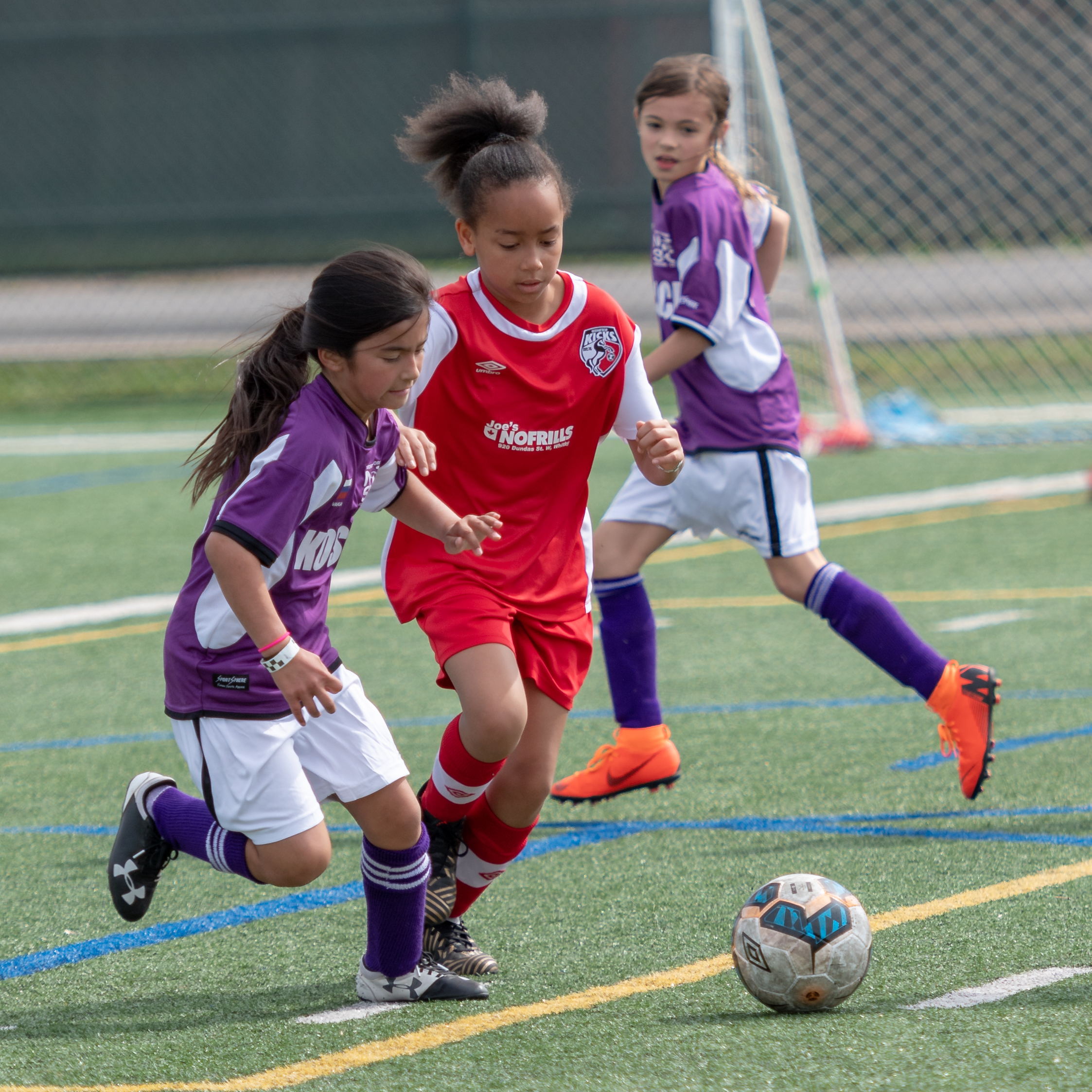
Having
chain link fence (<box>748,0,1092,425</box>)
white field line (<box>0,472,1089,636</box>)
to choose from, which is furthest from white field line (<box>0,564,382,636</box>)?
chain link fence (<box>748,0,1092,425</box>)

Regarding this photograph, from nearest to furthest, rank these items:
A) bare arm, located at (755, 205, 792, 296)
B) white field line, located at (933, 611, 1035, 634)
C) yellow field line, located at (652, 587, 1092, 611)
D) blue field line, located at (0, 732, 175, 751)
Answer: bare arm, located at (755, 205, 792, 296), blue field line, located at (0, 732, 175, 751), white field line, located at (933, 611, 1035, 634), yellow field line, located at (652, 587, 1092, 611)

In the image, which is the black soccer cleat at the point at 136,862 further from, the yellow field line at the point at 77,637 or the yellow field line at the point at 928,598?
the yellow field line at the point at 928,598

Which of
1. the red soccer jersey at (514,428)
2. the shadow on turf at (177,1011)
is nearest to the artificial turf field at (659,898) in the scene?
the shadow on turf at (177,1011)

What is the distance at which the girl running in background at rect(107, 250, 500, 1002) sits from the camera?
301 cm

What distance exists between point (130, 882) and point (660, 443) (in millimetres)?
1328

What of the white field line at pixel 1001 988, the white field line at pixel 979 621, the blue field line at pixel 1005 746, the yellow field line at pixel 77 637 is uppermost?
the white field line at pixel 1001 988

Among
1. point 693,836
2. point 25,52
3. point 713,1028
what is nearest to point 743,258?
point 693,836

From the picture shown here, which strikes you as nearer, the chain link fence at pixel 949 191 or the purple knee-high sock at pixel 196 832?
the purple knee-high sock at pixel 196 832

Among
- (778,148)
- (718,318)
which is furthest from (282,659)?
(778,148)

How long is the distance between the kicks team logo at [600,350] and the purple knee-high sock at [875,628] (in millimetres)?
1353

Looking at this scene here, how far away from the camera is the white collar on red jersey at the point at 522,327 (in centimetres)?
342

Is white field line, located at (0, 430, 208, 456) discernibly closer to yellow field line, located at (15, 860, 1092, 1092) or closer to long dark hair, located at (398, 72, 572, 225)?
long dark hair, located at (398, 72, 572, 225)

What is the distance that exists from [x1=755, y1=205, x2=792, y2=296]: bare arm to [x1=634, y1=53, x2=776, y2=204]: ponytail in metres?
0.22

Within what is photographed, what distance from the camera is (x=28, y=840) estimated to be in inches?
165
